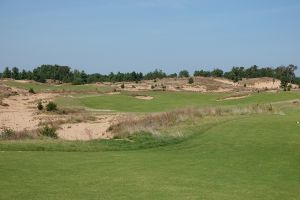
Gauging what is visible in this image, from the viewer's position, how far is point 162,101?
57.6 metres

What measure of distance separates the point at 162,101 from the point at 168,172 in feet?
144

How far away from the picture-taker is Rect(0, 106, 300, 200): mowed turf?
10.7 m

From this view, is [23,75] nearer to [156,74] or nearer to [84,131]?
[156,74]

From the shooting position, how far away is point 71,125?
36406mm

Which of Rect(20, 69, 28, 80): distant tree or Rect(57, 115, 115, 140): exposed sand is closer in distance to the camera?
Rect(57, 115, 115, 140): exposed sand

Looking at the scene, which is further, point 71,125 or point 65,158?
point 71,125

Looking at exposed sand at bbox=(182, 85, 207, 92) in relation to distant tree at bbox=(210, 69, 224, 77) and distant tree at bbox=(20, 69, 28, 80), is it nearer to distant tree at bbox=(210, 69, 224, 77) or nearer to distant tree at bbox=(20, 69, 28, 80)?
distant tree at bbox=(210, 69, 224, 77)

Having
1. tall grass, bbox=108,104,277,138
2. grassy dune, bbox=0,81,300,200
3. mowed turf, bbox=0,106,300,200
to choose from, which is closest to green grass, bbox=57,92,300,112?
tall grass, bbox=108,104,277,138

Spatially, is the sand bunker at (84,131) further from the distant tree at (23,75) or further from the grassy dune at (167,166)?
Answer: the distant tree at (23,75)

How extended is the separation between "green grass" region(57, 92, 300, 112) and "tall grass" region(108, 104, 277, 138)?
15.5 meters

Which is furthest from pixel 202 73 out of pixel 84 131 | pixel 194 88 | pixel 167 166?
pixel 167 166

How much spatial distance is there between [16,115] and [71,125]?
12.1m

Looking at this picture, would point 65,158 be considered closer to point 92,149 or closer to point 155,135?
point 92,149

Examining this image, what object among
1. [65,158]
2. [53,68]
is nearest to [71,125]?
[65,158]
